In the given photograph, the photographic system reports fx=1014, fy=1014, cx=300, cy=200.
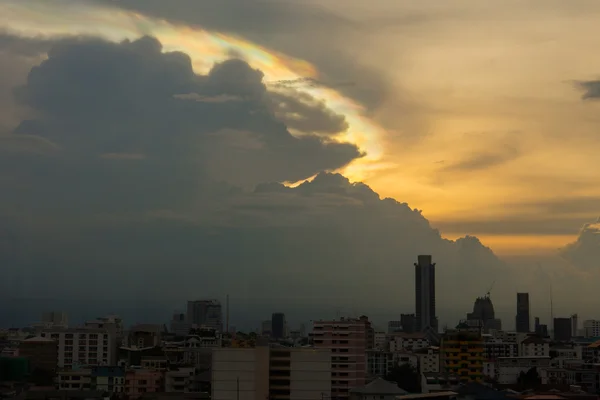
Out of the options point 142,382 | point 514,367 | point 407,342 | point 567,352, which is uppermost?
point 407,342

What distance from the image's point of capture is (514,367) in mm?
63438

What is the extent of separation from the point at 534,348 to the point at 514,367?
63.1 ft

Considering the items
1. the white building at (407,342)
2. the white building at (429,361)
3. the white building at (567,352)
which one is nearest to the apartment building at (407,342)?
the white building at (407,342)

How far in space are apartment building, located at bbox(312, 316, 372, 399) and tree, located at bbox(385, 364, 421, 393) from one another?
2295mm

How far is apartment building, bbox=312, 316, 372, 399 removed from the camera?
52.1m

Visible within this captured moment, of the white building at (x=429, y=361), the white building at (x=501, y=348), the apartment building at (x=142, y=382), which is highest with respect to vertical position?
the white building at (x=501, y=348)

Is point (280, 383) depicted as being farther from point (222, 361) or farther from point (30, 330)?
point (30, 330)

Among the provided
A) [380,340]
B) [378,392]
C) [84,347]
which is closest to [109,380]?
[84,347]

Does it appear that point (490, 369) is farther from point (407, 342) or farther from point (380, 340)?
point (380, 340)

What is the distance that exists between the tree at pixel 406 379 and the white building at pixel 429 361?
227 inches

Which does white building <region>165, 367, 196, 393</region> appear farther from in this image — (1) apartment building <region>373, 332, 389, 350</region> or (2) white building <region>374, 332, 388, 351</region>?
(2) white building <region>374, 332, 388, 351</region>

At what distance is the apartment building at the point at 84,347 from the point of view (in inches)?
2613

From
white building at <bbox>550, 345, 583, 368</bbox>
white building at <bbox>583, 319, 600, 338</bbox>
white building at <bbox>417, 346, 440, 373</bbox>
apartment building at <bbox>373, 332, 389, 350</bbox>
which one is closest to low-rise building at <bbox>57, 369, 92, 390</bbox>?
white building at <bbox>417, 346, 440, 373</bbox>

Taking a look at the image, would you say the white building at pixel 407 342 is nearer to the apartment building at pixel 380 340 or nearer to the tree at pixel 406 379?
the apartment building at pixel 380 340
